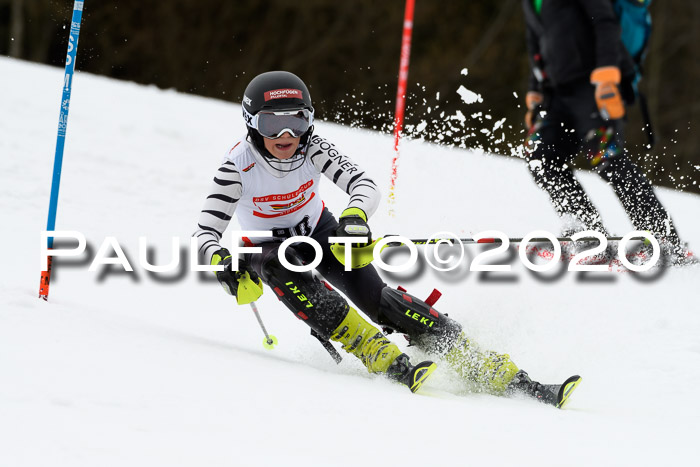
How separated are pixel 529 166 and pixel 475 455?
106 inches

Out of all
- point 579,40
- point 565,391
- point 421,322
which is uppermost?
point 579,40

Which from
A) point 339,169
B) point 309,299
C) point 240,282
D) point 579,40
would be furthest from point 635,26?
point 240,282

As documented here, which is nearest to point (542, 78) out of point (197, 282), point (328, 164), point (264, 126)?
point (328, 164)

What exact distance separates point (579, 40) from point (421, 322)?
211 cm

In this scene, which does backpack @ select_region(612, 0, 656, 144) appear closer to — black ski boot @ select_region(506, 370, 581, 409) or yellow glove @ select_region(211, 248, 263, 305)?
black ski boot @ select_region(506, 370, 581, 409)

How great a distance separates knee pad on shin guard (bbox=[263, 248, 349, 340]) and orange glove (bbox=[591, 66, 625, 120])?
1.98m

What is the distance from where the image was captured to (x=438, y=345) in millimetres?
2955

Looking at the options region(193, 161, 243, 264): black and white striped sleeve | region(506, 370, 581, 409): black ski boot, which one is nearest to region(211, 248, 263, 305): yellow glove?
region(193, 161, 243, 264): black and white striped sleeve

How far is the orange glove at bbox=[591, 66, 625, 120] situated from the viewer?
3975mm

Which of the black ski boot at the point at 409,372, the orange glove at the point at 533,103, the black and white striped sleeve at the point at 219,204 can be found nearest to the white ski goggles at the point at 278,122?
the black and white striped sleeve at the point at 219,204

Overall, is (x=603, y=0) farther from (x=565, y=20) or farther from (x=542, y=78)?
(x=542, y=78)

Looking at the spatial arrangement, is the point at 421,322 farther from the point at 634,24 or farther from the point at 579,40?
the point at 634,24

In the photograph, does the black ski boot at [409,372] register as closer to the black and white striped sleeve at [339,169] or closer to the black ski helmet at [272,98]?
the black and white striped sleeve at [339,169]

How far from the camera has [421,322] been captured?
2928 millimetres
